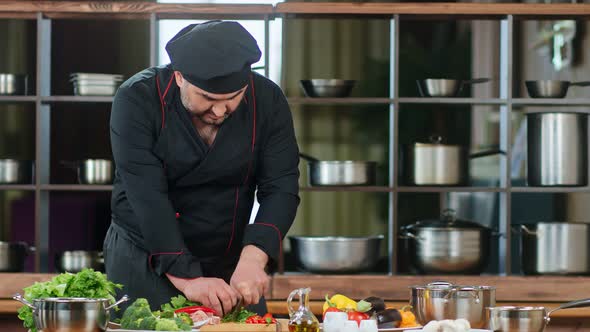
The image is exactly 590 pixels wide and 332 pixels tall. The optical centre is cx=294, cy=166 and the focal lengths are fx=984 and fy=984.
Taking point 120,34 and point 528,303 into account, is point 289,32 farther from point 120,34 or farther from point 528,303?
point 528,303

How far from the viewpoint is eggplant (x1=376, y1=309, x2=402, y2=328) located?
2100 millimetres

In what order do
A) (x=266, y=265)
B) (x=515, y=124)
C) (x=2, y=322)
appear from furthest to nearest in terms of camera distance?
(x=515, y=124), (x=2, y=322), (x=266, y=265)

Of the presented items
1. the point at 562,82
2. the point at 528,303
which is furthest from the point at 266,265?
the point at 562,82

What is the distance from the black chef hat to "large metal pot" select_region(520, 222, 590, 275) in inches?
75.3

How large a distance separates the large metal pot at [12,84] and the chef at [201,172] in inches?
57.5

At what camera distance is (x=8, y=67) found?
4582 mm

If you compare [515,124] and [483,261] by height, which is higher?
[515,124]

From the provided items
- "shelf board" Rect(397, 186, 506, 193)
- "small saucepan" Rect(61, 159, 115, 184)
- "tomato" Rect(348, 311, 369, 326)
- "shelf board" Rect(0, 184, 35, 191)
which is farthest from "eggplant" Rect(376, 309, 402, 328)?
"shelf board" Rect(0, 184, 35, 191)

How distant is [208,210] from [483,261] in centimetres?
160

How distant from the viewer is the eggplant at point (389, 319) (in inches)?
82.7

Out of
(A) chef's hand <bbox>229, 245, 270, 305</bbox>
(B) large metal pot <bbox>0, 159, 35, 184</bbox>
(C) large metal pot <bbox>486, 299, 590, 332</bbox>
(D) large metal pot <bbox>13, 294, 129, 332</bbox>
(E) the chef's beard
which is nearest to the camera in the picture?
(D) large metal pot <bbox>13, 294, 129, 332</bbox>

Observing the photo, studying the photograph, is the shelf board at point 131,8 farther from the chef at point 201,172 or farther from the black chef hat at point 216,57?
the black chef hat at point 216,57

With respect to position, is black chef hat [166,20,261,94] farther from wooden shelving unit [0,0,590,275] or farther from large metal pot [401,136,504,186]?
large metal pot [401,136,504,186]

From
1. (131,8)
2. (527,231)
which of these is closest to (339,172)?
(527,231)
